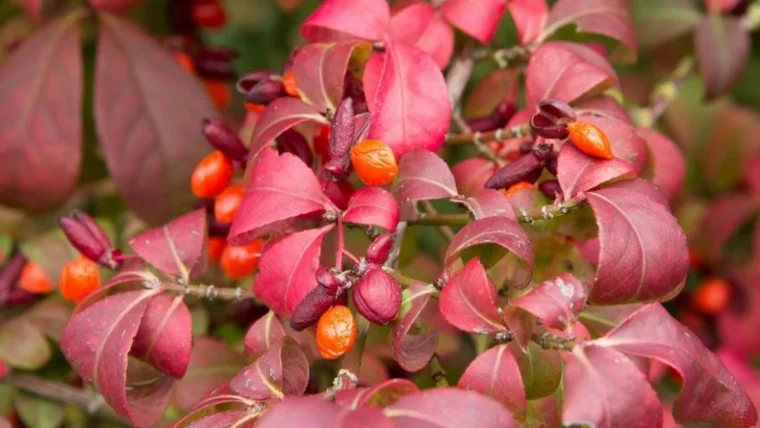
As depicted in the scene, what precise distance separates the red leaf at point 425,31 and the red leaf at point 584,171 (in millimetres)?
196

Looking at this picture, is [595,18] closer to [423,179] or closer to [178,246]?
[423,179]

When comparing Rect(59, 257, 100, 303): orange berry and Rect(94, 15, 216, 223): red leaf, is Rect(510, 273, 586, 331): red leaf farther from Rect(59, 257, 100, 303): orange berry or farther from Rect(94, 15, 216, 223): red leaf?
Rect(94, 15, 216, 223): red leaf

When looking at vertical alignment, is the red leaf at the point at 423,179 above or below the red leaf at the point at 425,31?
below

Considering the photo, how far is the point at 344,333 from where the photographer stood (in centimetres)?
58

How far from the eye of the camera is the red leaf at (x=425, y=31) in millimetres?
777

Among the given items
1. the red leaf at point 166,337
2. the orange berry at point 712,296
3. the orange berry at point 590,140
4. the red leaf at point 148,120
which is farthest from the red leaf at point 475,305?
the orange berry at point 712,296

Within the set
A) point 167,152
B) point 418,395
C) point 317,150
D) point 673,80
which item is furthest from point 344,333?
point 673,80

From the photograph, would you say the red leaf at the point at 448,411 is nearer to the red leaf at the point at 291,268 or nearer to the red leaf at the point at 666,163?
the red leaf at the point at 291,268

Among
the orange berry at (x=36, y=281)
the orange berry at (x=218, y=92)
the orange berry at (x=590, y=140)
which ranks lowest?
the orange berry at (x=36, y=281)

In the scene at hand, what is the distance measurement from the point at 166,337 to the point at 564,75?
0.41 meters

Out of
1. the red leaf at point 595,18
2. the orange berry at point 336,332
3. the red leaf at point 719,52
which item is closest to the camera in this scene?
the orange berry at point 336,332

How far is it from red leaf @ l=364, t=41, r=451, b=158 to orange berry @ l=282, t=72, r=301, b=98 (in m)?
0.08

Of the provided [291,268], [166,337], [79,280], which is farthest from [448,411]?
[79,280]

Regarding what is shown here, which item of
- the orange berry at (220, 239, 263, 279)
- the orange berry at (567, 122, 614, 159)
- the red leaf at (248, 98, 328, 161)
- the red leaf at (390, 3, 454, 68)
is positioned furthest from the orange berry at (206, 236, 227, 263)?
the orange berry at (567, 122, 614, 159)
